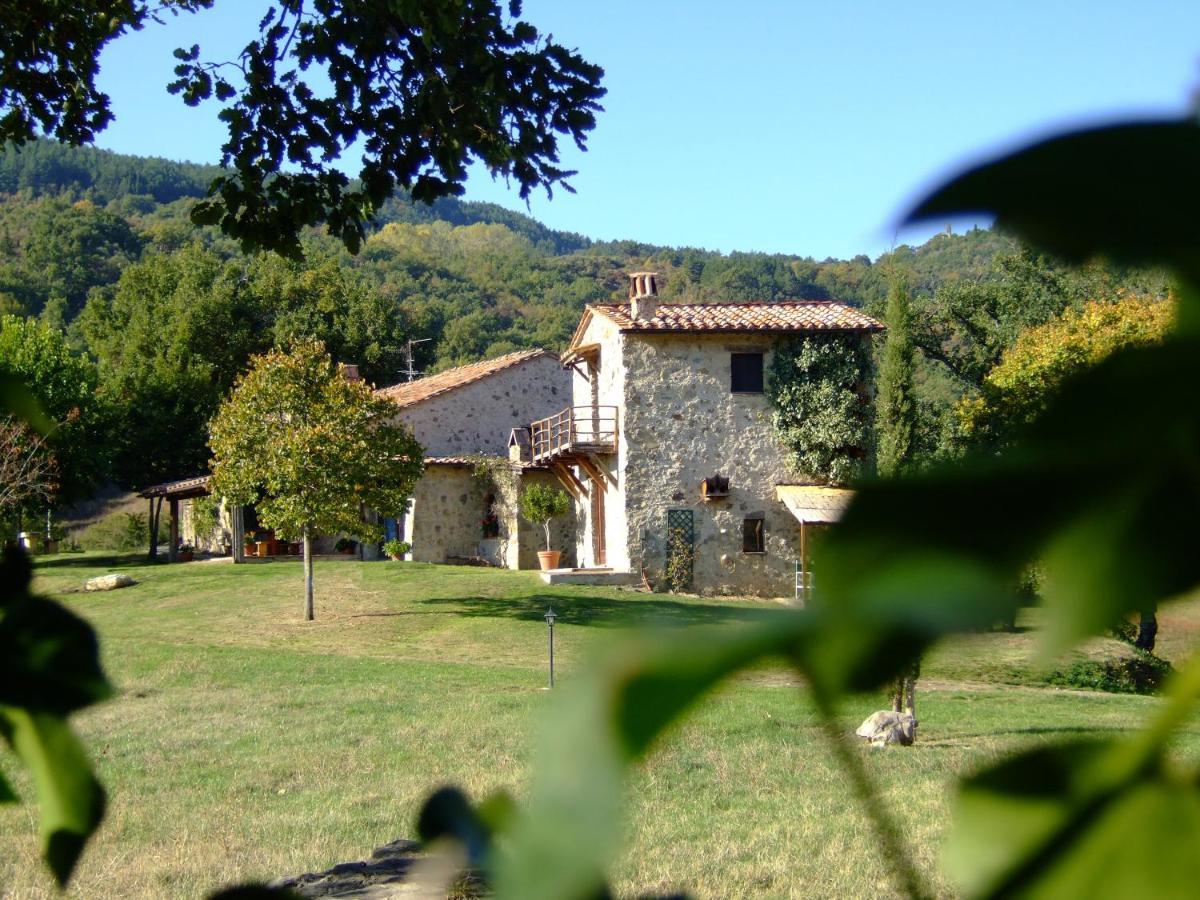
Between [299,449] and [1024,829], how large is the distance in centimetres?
1879

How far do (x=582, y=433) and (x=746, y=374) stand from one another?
10.8 feet

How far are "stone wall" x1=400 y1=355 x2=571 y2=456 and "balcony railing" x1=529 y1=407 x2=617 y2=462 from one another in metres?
3.46

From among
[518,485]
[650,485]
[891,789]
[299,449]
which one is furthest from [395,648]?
[891,789]

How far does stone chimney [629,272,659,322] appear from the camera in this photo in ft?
71.4

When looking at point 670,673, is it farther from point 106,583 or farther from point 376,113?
point 106,583

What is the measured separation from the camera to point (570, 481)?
24.2 metres

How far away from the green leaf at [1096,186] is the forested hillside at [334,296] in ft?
0.07

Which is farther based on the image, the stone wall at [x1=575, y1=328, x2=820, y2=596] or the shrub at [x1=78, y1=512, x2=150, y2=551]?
the shrub at [x1=78, y1=512, x2=150, y2=551]

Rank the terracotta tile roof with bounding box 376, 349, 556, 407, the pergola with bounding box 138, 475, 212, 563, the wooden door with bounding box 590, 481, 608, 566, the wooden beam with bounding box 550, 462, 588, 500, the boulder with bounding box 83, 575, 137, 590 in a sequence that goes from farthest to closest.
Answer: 1. the pergola with bounding box 138, 475, 212, 563
2. the terracotta tile roof with bounding box 376, 349, 556, 407
3. the wooden beam with bounding box 550, 462, 588, 500
4. the wooden door with bounding box 590, 481, 608, 566
5. the boulder with bounding box 83, 575, 137, 590

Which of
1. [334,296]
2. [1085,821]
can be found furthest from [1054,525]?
[334,296]

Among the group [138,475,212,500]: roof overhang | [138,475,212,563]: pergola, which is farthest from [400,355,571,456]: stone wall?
[138,475,212,500]: roof overhang

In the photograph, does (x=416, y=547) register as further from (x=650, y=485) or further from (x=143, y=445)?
(x=143, y=445)

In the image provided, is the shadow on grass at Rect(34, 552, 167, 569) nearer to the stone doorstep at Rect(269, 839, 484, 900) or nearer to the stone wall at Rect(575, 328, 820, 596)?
the stone wall at Rect(575, 328, 820, 596)

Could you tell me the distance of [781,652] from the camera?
0.64 feet
